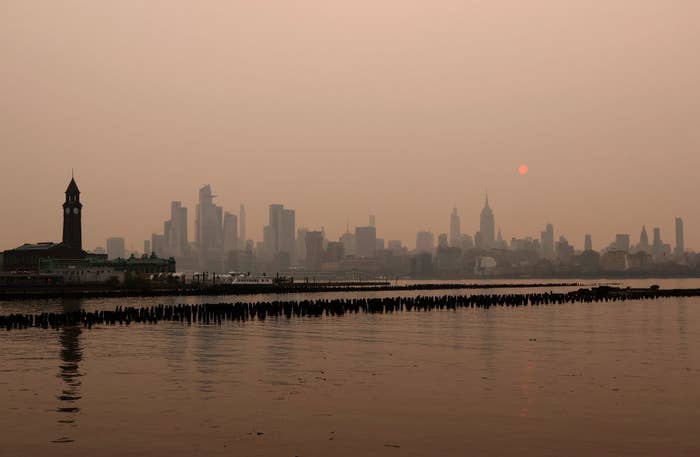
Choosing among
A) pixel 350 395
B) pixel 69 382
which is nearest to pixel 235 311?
pixel 69 382

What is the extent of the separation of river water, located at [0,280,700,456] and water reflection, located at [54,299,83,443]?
11 centimetres

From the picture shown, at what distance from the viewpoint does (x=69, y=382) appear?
123 feet

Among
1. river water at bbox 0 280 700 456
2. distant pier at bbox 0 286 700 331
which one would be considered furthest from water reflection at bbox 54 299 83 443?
distant pier at bbox 0 286 700 331

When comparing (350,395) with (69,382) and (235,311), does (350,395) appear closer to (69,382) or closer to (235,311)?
(69,382)

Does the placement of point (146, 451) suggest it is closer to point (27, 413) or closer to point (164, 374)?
point (27, 413)

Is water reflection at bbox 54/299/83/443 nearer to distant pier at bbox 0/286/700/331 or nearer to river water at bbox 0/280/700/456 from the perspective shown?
river water at bbox 0/280/700/456

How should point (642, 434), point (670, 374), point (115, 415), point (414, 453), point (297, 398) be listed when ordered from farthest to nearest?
point (670, 374)
point (297, 398)
point (115, 415)
point (642, 434)
point (414, 453)

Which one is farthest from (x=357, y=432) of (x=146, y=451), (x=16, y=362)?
(x=16, y=362)

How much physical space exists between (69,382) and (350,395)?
13.0 metres

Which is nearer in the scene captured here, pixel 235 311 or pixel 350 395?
pixel 350 395

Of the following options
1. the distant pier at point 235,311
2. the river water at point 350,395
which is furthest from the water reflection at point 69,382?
the distant pier at point 235,311

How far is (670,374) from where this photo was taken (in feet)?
132

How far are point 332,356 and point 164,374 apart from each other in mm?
11153

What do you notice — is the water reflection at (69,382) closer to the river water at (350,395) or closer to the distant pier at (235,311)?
the river water at (350,395)
